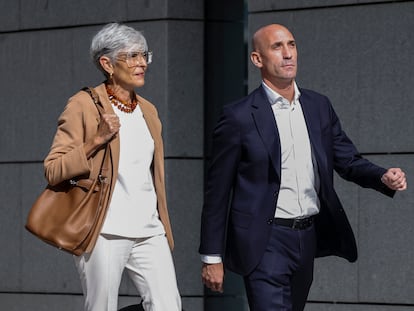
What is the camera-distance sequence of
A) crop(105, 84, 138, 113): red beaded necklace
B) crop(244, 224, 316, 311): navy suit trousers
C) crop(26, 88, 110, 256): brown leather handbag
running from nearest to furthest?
crop(244, 224, 316, 311): navy suit trousers
crop(26, 88, 110, 256): brown leather handbag
crop(105, 84, 138, 113): red beaded necklace

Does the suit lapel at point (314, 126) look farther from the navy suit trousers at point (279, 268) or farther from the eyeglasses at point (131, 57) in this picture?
the eyeglasses at point (131, 57)

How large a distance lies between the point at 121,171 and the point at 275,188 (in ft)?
2.60

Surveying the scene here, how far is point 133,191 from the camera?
19.8 feet

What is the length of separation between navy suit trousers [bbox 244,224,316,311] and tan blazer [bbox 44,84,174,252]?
668 mm

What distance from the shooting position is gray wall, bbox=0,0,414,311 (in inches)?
340

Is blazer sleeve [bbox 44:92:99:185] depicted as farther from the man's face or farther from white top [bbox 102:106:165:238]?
the man's face

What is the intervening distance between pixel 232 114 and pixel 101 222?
2.69 ft

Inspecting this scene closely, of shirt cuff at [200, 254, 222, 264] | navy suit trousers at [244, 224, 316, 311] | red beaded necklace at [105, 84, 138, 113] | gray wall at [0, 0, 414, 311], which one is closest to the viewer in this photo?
navy suit trousers at [244, 224, 316, 311]

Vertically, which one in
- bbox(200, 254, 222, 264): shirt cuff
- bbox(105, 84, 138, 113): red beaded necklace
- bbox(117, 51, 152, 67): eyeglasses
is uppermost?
bbox(117, 51, 152, 67): eyeglasses

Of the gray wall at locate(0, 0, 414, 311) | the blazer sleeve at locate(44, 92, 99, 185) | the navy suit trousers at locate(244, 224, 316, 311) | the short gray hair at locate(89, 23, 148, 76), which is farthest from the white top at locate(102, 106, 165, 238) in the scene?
the gray wall at locate(0, 0, 414, 311)

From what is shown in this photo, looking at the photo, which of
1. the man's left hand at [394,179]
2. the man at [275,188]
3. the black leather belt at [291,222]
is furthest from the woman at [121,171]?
the man's left hand at [394,179]

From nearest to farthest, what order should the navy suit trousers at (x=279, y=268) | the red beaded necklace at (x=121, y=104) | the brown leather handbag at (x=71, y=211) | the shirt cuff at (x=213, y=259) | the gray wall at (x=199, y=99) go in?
1. the navy suit trousers at (x=279, y=268)
2. the shirt cuff at (x=213, y=259)
3. the brown leather handbag at (x=71, y=211)
4. the red beaded necklace at (x=121, y=104)
5. the gray wall at (x=199, y=99)

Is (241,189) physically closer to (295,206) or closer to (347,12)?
(295,206)

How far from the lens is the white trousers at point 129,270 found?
599cm
